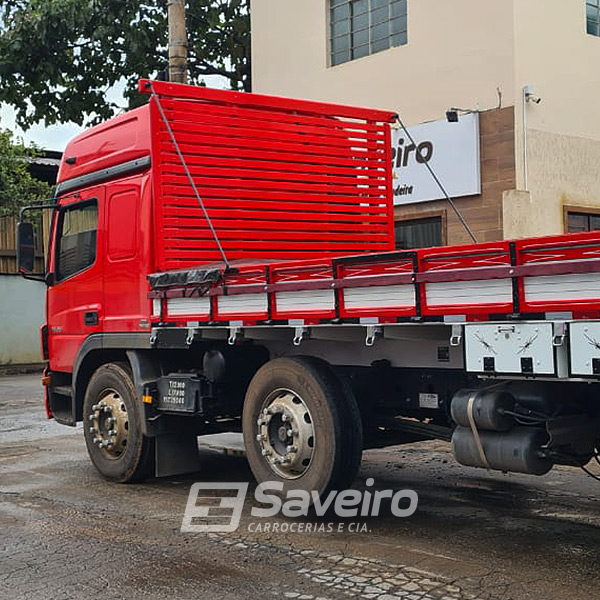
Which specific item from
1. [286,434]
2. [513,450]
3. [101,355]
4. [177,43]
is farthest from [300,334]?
[177,43]

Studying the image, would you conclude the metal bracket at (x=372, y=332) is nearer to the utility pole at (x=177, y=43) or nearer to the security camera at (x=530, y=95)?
the utility pole at (x=177, y=43)

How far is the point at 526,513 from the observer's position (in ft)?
23.1

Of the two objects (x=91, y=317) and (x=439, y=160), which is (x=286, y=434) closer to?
(x=91, y=317)

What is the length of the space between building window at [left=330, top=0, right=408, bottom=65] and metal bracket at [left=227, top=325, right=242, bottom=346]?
8545 millimetres

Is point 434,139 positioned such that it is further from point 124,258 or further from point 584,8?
point 124,258

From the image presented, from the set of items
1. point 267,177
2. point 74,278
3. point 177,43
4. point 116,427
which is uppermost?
point 177,43

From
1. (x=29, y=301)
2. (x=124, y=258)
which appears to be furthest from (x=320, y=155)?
(x=29, y=301)

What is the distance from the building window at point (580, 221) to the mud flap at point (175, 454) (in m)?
7.04

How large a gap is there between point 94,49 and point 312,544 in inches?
576

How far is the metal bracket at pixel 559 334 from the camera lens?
198 inches

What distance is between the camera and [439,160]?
1358cm

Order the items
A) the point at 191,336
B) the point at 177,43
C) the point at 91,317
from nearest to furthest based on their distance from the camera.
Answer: the point at 191,336 → the point at 91,317 → the point at 177,43

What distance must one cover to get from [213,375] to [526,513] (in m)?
2.55

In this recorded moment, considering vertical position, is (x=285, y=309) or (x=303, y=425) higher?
(x=285, y=309)
